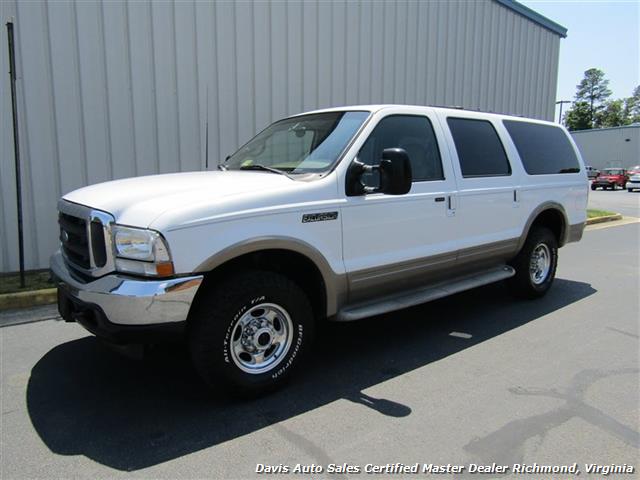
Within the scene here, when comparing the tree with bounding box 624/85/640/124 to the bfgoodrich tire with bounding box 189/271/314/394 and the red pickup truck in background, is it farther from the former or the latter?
the bfgoodrich tire with bounding box 189/271/314/394

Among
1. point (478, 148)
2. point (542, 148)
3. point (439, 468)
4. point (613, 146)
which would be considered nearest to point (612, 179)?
point (613, 146)

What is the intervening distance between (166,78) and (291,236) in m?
5.19

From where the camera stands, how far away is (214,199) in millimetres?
3068

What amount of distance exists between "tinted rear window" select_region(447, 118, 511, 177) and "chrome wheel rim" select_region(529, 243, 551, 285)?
46.5 inches

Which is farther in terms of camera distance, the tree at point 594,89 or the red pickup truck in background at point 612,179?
the tree at point 594,89

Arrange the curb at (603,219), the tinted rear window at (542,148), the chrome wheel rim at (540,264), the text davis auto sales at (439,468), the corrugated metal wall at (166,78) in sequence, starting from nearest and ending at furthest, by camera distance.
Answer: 1. the text davis auto sales at (439,468)
2. the tinted rear window at (542,148)
3. the chrome wheel rim at (540,264)
4. the corrugated metal wall at (166,78)
5. the curb at (603,219)

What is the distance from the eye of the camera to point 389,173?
345 centimetres

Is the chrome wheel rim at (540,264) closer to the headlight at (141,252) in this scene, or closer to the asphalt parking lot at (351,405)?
the asphalt parking lot at (351,405)

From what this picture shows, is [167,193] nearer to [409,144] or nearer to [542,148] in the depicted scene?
[409,144]

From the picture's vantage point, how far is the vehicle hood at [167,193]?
2947 millimetres

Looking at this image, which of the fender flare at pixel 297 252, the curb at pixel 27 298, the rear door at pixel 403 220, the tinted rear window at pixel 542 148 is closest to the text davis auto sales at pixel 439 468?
the fender flare at pixel 297 252

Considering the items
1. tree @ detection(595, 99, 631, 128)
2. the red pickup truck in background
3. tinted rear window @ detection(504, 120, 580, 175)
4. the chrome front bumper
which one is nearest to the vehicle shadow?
the chrome front bumper

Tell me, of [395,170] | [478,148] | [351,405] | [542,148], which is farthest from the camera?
[542,148]

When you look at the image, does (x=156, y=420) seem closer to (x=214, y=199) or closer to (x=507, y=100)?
(x=214, y=199)
